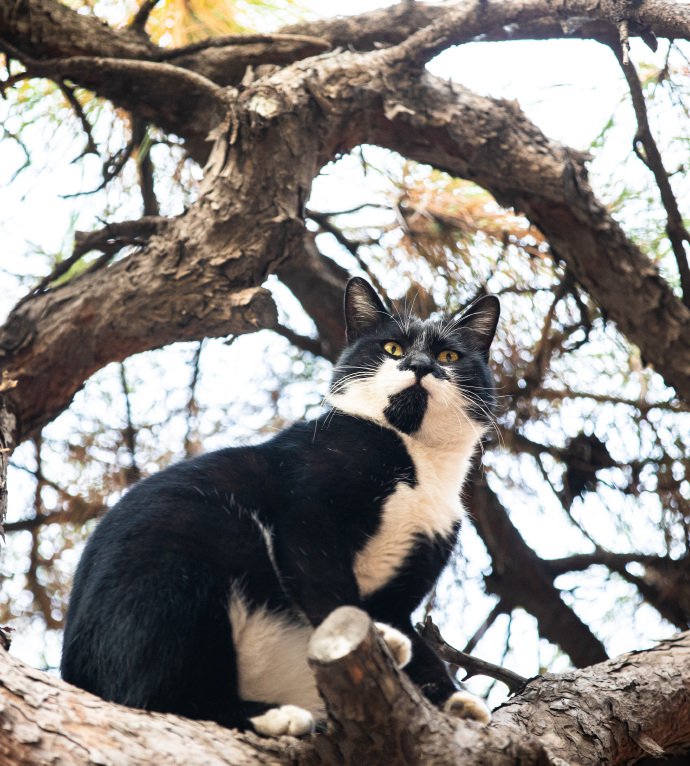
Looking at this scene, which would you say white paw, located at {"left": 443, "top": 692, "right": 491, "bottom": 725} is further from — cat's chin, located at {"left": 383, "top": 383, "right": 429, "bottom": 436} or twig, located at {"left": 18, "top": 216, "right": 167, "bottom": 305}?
twig, located at {"left": 18, "top": 216, "right": 167, "bottom": 305}

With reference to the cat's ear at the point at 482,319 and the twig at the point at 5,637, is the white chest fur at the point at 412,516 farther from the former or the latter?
the twig at the point at 5,637

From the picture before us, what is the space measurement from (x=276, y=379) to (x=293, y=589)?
1.79 m

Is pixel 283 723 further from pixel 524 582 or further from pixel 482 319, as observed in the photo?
pixel 524 582

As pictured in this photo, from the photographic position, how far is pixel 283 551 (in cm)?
222

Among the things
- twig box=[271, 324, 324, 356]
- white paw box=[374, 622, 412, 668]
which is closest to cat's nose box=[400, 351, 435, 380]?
Answer: white paw box=[374, 622, 412, 668]

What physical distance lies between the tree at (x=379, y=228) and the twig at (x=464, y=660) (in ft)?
3.60

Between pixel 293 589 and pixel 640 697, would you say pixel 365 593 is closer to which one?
pixel 293 589

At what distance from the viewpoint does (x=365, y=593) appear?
7.77 feet

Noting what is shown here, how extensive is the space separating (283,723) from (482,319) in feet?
5.22

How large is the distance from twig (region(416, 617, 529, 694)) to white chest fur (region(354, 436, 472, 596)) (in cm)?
22

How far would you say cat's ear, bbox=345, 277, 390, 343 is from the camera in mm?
2934

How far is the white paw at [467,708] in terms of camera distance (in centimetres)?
210

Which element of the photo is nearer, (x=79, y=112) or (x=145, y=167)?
(x=79, y=112)

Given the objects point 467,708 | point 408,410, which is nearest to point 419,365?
point 408,410
